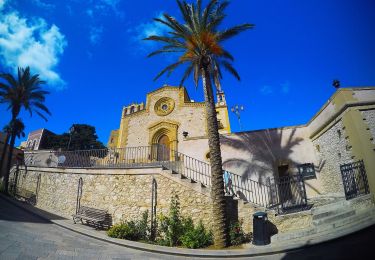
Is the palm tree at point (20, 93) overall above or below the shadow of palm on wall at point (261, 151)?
above

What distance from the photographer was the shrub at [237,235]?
8.26 m

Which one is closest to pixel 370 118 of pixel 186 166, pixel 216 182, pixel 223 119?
pixel 216 182

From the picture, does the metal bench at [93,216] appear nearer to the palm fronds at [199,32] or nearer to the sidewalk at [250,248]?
the sidewalk at [250,248]

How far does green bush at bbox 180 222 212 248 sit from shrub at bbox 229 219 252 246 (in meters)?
0.92

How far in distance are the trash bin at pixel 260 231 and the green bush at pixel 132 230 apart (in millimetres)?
4833

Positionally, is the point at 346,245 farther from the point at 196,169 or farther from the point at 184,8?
the point at 184,8

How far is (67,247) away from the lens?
7.54m

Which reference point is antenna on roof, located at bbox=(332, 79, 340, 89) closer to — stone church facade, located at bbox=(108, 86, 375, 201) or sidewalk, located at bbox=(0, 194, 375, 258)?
stone church facade, located at bbox=(108, 86, 375, 201)

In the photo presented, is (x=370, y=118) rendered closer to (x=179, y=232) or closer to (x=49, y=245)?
(x=179, y=232)

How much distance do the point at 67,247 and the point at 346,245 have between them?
29.9ft

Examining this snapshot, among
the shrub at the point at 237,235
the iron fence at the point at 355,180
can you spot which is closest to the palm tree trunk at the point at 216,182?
the shrub at the point at 237,235

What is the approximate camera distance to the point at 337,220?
25.7 ft

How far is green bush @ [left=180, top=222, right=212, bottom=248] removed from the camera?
8273mm

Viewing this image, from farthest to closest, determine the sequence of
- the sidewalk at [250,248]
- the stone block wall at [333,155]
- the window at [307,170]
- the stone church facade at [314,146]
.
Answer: the window at [307,170], the stone block wall at [333,155], the stone church facade at [314,146], the sidewalk at [250,248]
